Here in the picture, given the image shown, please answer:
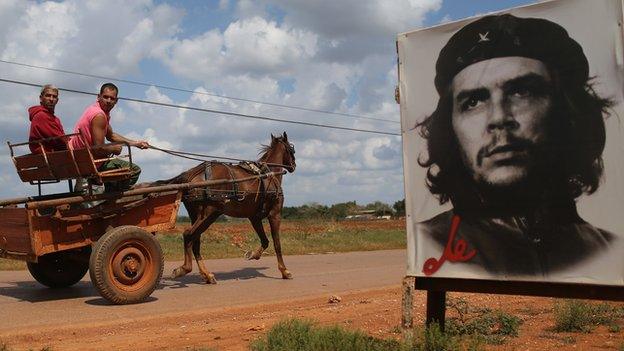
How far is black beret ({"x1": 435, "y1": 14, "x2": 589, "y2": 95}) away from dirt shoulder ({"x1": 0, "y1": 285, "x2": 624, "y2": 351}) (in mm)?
2709

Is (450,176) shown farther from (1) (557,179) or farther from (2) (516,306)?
(2) (516,306)

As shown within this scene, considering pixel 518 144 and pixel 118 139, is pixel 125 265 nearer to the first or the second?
pixel 118 139

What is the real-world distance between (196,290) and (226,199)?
73.1 inches

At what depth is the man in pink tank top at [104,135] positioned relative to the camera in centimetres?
895

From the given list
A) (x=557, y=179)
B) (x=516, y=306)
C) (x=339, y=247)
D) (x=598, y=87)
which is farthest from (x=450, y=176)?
Answer: (x=339, y=247)

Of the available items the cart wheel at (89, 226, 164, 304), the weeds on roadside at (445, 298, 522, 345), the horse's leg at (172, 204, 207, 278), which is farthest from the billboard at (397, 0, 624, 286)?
the horse's leg at (172, 204, 207, 278)

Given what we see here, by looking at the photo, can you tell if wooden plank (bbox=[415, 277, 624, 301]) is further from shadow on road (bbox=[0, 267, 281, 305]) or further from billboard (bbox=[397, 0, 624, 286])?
shadow on road (bbox=[0, 267, 281, 305])

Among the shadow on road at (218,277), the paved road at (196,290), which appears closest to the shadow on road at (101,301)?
the paved road at (196,290)

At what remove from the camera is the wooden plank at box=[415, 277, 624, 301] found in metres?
4.36

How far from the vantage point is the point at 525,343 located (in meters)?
6.54

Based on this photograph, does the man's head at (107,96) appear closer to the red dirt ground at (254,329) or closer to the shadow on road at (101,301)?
the shadow on road at (101,301)

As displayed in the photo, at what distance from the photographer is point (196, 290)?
35.9 feet

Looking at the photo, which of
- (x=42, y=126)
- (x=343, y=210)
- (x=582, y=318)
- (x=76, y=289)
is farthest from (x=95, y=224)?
(x=343, y=210)

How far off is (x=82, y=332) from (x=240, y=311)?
7.51ft
